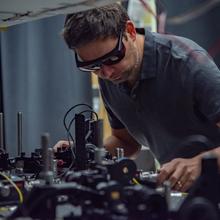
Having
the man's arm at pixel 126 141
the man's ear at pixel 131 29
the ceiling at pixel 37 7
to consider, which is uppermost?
the ceiling at pixel 37 7

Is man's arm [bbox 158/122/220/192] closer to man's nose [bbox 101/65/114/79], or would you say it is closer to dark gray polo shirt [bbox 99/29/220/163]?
dark gray polo shirt [bbox 99/29/220/163]

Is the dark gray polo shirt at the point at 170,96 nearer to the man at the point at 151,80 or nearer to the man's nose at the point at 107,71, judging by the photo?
the man at the point at 151,80

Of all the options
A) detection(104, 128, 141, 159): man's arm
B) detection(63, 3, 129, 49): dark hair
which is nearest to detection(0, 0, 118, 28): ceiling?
detection(63, 3, 129, 49): dark hair

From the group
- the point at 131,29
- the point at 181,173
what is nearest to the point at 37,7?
the point at 131,29

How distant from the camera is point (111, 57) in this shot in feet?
5.71

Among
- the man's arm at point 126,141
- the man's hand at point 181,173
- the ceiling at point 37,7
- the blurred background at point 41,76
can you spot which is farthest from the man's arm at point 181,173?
the blurred background at point 41,76

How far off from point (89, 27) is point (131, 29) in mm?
246

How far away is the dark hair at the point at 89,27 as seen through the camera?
1.82m

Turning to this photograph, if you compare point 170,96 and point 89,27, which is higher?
point 89,27

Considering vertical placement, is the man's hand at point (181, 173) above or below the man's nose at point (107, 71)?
below

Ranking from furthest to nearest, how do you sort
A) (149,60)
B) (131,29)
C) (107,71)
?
(149,60)
(131,29)
(107,71)

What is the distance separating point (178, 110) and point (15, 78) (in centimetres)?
148

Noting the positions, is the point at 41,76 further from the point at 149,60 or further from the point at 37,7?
the point at 37,7

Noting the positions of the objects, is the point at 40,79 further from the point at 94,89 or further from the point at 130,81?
the point at 130,81
